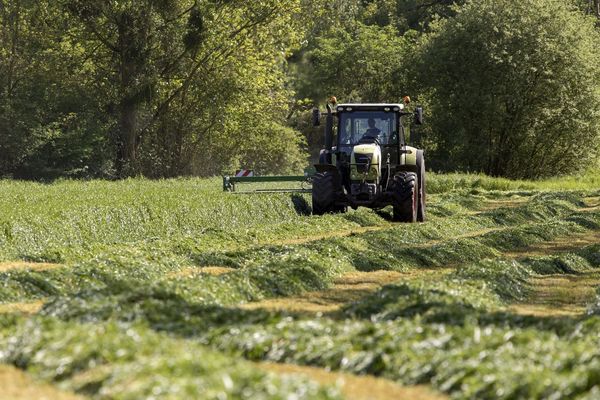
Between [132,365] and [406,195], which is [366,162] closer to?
[406,195]

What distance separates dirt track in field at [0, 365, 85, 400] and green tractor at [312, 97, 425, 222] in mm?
17219

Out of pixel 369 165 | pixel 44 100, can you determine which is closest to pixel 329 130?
pixel 369 165

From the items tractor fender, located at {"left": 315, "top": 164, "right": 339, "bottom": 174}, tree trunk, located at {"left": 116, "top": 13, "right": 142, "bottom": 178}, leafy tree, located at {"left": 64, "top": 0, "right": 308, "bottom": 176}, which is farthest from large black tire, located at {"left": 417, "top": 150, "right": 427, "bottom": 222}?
tree trunk, located at {"left": 116, "top": 13, "right": 142, "bottom": 178}

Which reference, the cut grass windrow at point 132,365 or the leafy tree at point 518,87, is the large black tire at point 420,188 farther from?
the leafy tree at point 518,87

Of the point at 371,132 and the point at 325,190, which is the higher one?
the point at 371,132

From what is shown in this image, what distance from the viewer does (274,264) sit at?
54.8 feet

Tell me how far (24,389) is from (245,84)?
3975 cm

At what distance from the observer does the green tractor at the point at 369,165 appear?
84.4 ft

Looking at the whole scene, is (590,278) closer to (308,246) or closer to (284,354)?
(308,246)

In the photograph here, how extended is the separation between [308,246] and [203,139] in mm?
32239

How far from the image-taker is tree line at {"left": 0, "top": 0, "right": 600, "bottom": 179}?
43.1 meters

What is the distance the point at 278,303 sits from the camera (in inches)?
552

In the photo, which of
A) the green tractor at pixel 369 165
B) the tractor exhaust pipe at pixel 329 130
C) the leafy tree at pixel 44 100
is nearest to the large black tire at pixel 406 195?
the green tractor at pixel 369 165

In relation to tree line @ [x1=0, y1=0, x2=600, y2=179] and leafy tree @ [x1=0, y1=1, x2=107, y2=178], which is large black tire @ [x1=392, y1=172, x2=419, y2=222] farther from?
leafy tree @ [x1=0, y1=1, x2=107, y2=178]
